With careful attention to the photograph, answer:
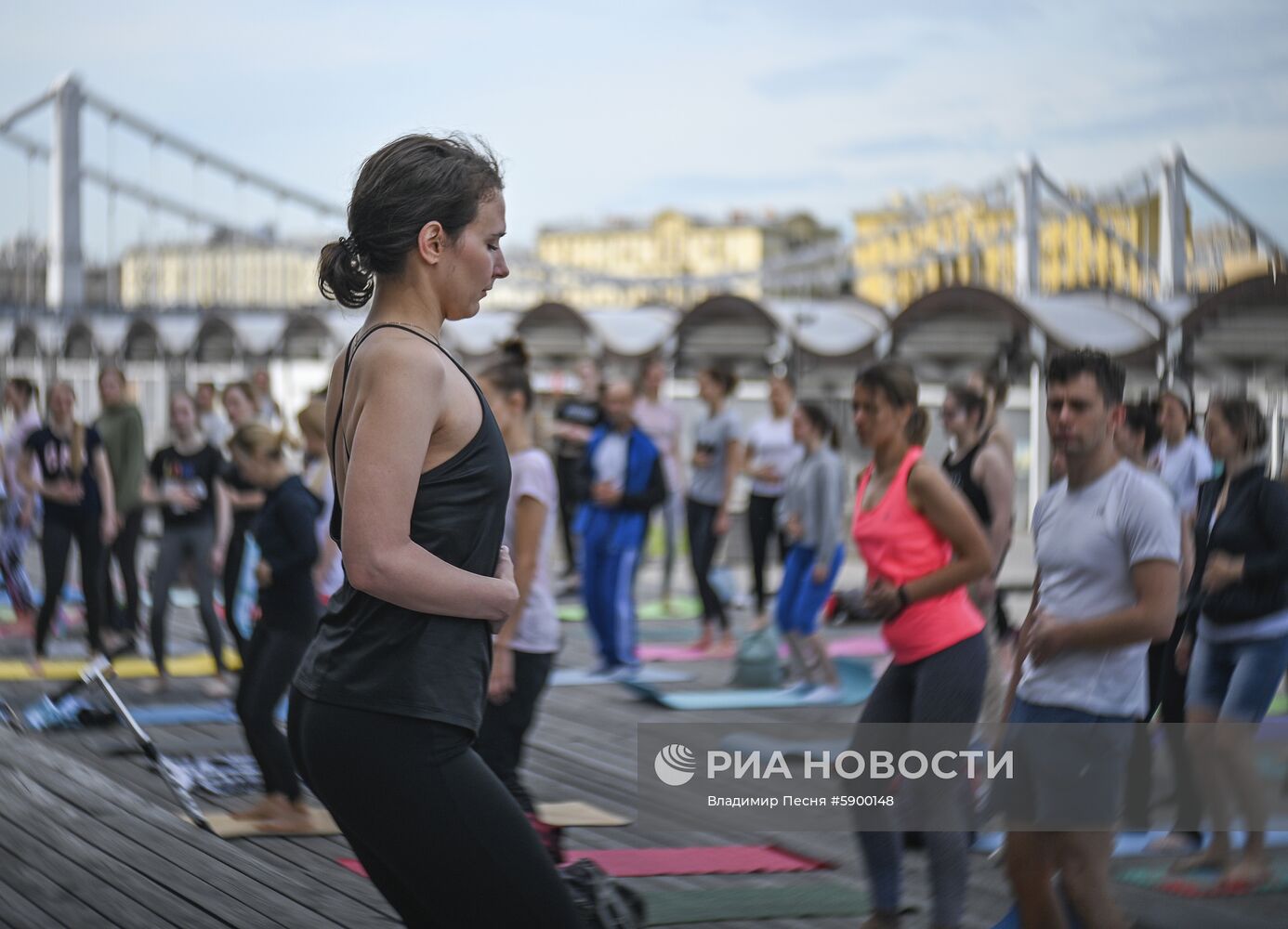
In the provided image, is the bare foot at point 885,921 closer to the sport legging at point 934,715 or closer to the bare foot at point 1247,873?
the sport legging at point 934,715

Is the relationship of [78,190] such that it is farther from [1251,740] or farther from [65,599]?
[1251,740]

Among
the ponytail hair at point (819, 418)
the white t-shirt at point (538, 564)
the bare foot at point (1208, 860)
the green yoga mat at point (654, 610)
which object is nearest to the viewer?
the white t-shirt at point (538, 564)

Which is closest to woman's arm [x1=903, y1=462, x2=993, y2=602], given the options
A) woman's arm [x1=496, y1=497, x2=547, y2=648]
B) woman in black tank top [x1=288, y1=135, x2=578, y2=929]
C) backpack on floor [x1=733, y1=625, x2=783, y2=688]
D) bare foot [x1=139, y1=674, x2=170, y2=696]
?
woman's arm [x1=496, y1=497, x2=547, y2=648]

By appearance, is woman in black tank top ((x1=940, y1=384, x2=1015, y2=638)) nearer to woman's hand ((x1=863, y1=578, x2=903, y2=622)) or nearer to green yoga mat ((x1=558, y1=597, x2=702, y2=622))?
woman's hand ((x1=863, y1=578, x2=903, y2=622))

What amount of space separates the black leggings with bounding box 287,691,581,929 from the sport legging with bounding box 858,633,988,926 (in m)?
2.08

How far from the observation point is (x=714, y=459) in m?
10.1

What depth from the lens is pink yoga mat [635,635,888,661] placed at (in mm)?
9812

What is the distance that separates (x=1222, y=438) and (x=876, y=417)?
1452 mm

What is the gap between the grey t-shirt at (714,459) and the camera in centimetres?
1001

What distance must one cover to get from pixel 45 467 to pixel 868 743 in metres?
6.74

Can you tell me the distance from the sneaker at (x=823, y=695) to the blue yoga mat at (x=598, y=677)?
1.11 meters

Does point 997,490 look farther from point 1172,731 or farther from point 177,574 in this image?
point 177,574

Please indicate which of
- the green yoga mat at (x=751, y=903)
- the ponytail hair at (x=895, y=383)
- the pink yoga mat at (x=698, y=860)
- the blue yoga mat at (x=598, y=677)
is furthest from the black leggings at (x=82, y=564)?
the ponytail hair at (x=895, y=383)

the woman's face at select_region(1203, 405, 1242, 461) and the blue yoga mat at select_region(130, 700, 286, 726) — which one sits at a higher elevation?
the woman's face at select_region(1203, 405, 1242, 461)
